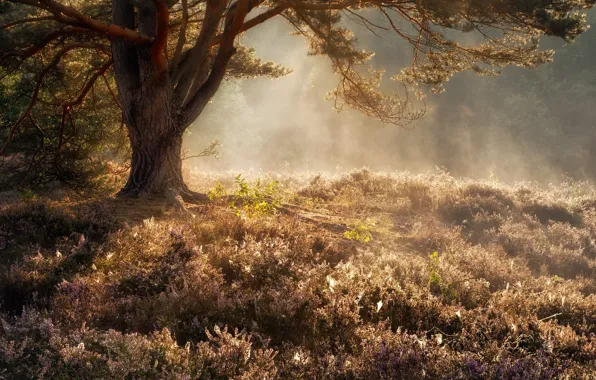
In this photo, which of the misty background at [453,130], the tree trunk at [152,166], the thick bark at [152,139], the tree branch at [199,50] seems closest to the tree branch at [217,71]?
the tree branch at [199,50]

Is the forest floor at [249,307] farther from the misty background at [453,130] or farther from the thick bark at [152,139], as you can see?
the misty background at [453,130]

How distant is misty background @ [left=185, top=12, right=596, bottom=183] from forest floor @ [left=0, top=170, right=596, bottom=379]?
1370 inches

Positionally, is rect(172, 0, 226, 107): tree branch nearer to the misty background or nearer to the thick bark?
the thick bark

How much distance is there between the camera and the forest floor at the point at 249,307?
2.72 m

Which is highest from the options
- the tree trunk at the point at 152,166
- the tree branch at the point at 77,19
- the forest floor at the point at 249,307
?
the tree branch at the point at 77,19

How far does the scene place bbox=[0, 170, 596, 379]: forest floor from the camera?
2719 mm

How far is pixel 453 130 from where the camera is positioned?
157 ft

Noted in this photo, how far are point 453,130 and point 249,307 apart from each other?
47874 mm

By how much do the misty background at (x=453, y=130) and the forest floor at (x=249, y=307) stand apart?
1370 inches

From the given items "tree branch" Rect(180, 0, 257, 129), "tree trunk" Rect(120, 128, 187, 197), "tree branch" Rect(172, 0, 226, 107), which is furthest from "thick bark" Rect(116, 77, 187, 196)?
"tree branch" Rect(172, 0, 226, 107)

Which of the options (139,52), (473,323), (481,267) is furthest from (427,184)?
(473,323)

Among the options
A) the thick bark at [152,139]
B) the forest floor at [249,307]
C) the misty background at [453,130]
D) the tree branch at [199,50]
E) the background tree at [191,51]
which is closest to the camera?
the forest floor at [249,307]

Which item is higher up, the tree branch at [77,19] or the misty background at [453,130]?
the misty background at [453,130]

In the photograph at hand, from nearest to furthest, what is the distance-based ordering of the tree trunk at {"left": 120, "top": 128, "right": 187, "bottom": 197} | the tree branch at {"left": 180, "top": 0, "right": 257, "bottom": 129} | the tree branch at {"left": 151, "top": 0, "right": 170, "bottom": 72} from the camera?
the tree branch at {"left": 151, "top": 0, "right": 170, "bottom": 72}
the tree trunk at {"left": 120, "top": 128, "right": 187, "bottom": 197}
the tree branch at {"left": 180, "top": 0, "right": 257, "bottom": 129}
